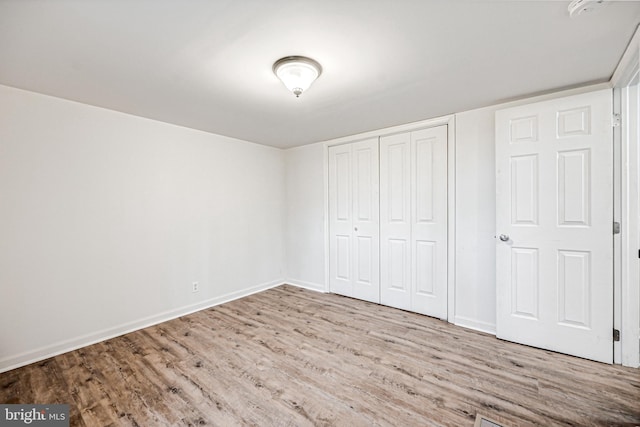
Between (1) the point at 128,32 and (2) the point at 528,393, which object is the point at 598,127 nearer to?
(2) the point at 528,393

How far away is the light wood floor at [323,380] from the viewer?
5.52 feet

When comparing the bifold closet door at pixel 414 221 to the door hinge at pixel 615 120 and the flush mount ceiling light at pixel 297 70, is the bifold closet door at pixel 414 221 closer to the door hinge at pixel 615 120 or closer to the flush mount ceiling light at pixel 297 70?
the door hinge at pixel 615 120

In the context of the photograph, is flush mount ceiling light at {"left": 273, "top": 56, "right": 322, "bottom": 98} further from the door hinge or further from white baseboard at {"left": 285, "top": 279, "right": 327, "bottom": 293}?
white baseboard at {"left": 285, "top": 279, "right": 327, "bottom": 293}

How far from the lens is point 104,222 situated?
8.90 ft

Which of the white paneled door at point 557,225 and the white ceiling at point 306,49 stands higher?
the white ceiling at point 306,49

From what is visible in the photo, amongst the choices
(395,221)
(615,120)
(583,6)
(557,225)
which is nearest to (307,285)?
(395,221)

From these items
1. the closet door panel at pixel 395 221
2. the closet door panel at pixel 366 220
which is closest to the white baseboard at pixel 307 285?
the closet door panel at pixel 366 220

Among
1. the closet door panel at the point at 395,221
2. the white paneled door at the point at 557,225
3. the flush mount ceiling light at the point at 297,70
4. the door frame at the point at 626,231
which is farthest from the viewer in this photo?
the closet door panel at the point at 395,221

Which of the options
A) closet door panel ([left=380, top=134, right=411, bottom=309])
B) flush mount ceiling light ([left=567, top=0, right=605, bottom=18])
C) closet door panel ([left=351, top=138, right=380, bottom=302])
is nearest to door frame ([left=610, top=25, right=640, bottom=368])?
flush mount ceiling light ([left=567, top=0, right=605, bottom=18])

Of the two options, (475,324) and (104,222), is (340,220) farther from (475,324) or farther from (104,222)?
(104,222)

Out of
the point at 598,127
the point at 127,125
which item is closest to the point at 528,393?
the point at 598,127

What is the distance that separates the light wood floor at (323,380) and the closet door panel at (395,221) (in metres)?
0.66

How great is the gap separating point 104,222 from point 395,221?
3304 mm

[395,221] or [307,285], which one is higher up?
[395,221]
